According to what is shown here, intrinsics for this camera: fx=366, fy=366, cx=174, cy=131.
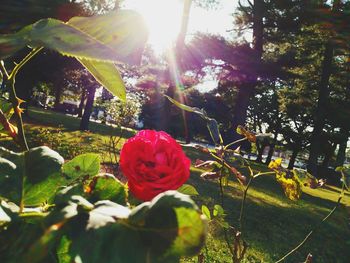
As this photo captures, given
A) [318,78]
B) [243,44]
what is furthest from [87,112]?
[318,78]

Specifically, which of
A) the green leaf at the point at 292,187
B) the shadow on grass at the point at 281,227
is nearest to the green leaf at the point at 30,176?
the green leaf at the point at 292,187

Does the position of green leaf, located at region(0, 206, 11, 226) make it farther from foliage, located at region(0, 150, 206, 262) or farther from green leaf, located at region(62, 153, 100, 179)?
green leaf, located at region(62, 153, 100, 179)

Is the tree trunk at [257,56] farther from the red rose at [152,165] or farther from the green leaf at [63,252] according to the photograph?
the green leaf at [63,252]

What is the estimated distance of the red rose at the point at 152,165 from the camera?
44 cm

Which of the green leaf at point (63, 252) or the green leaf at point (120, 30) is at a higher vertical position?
the green leaf at point (120, 30)

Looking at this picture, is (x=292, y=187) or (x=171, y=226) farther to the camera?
(x=292, y=187)

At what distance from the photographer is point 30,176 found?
0.35 meters

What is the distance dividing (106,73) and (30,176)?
0.14 m

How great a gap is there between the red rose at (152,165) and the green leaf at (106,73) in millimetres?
82

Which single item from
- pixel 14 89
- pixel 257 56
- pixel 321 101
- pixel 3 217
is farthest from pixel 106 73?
pixel 321 101

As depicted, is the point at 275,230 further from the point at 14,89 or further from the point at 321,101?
the point at 321,101

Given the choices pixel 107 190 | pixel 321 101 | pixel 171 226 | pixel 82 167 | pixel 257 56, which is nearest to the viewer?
pixel 171 226

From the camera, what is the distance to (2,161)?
0.35 metres

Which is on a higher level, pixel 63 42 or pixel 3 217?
pixel 63 42
